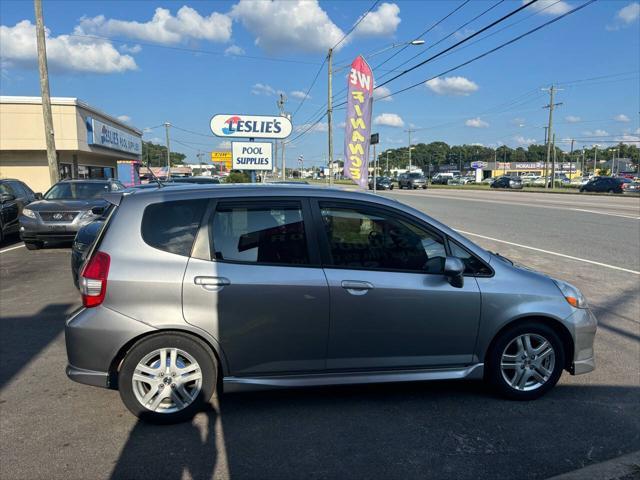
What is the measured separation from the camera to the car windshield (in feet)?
41.1

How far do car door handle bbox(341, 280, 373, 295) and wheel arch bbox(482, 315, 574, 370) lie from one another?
1.12 m

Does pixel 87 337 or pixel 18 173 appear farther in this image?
pixel 18 173

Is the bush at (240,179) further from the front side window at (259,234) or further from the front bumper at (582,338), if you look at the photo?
the front bumper at (582,338)

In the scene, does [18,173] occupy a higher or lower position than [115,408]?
higher

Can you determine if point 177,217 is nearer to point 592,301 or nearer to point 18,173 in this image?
point 592,301

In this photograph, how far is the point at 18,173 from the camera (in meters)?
25.6

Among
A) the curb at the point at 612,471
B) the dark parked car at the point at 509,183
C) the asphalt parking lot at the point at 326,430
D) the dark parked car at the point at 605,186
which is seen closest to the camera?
the curb at the point at 612,471

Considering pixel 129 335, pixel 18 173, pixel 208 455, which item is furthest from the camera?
pixel 18 173

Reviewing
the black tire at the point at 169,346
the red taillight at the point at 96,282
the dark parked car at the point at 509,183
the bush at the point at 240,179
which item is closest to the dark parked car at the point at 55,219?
the red taillight at the point at 96,282

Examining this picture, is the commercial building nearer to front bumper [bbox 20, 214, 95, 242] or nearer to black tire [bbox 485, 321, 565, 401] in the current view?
front bumper [bbox 20, 214, 95, 242]

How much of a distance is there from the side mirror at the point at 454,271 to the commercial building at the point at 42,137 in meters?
24.7

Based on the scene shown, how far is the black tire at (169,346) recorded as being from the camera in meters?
3.54

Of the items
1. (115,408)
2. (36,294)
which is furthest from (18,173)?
(115,408)

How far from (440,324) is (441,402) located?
69cm
